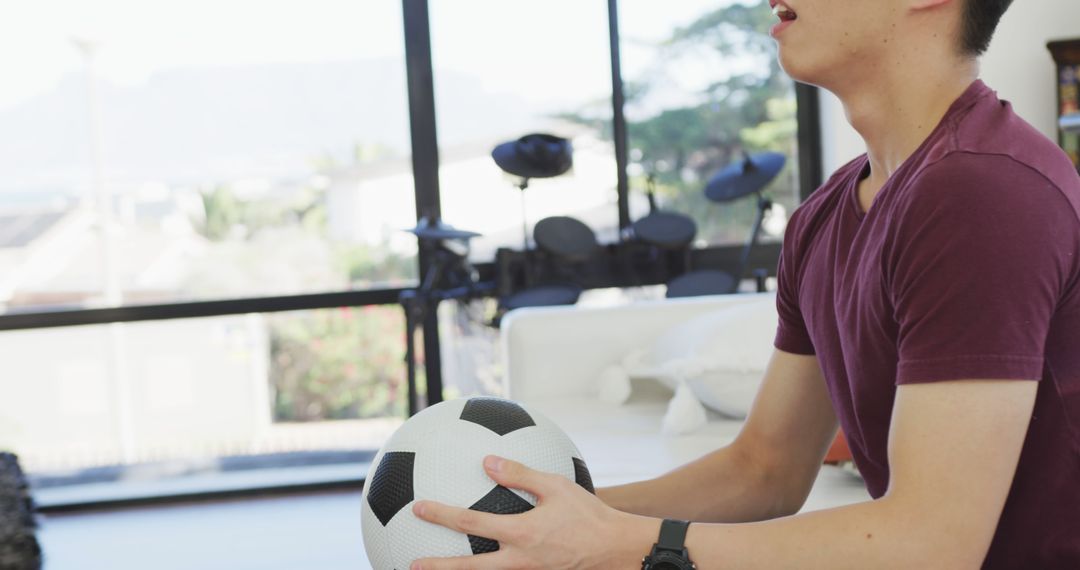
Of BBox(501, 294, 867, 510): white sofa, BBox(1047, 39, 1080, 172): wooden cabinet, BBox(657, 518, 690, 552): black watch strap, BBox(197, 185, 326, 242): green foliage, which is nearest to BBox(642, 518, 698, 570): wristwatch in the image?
BBox(657, 518, 690, 552): black watch strap

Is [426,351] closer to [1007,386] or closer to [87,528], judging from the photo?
[87,528]

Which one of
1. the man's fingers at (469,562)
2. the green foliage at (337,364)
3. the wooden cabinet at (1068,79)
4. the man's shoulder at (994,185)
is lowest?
the green foliage at (337,364)

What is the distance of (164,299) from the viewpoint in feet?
13.6

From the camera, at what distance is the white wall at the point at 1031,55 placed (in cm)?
367

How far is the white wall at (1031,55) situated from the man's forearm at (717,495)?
278cm

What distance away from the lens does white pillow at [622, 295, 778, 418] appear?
2.37 meters

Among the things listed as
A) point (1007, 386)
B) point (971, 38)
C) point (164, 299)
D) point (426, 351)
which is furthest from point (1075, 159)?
point (164, 299)

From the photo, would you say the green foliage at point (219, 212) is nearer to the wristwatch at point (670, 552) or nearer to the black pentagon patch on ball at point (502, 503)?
the black pentagon patch on ball at point (502, 503)

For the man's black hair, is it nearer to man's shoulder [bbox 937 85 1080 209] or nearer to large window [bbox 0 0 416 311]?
man's shoulder [bbox 937 85 1080 209]

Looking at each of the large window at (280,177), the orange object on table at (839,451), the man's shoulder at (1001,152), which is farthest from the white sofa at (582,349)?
the man's shoulder at (1001,152)

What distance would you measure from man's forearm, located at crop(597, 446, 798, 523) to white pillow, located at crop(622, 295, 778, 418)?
39.0 inches

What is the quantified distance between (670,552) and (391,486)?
315 mm

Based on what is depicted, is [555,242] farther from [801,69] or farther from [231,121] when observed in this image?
[801,69]

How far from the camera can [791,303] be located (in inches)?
50.8
